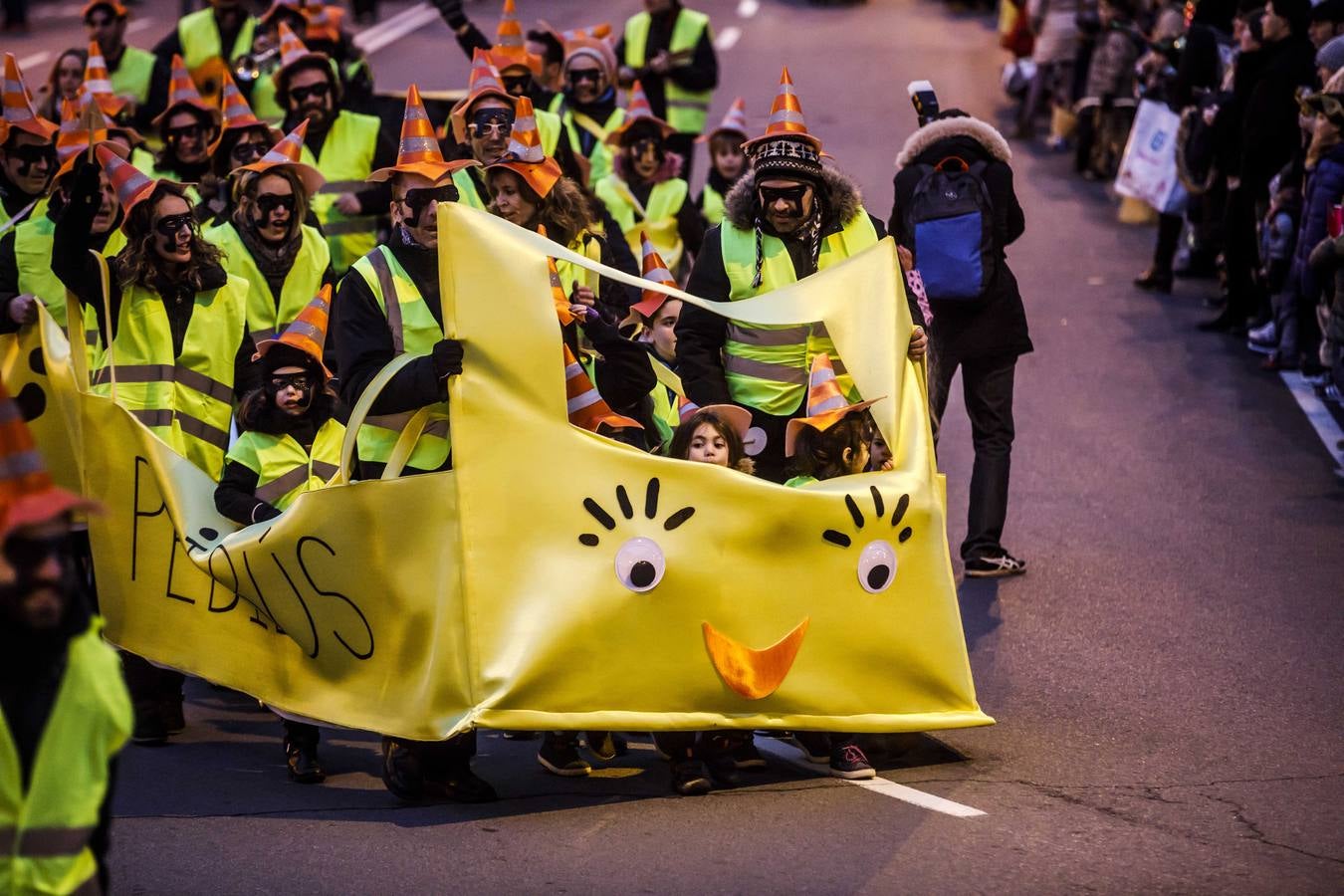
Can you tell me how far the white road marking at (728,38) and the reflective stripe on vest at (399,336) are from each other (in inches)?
843

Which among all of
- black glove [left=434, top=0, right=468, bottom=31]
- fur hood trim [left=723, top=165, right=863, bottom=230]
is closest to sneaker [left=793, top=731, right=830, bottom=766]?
fur hood trim [left=723, top=165, right=863, bottom=230]

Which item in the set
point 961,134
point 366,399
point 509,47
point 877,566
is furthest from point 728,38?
point 366,399

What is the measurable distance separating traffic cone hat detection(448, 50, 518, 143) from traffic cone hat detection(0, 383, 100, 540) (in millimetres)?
5076

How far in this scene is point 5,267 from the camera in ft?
29.2

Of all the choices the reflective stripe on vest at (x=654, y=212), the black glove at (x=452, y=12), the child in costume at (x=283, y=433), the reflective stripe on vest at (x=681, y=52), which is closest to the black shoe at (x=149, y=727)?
the child in costume at (x=283, y=433)

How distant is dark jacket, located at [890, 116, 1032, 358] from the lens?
31.5ft

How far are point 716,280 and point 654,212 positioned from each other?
4.67 metres

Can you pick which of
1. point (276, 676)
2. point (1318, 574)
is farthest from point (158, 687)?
point (1318, 574)

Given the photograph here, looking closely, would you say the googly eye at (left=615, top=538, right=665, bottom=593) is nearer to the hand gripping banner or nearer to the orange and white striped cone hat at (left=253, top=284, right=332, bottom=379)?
the hand gripping banner

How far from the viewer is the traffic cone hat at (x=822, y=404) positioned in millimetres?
7488

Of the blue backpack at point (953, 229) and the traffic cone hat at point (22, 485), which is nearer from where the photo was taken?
the traffic cone hat at point (22, 485)

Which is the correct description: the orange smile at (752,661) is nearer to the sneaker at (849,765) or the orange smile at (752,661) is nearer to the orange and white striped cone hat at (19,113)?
the sneaker at (849,765)

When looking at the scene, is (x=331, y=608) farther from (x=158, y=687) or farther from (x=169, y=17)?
(x=169, y=17)

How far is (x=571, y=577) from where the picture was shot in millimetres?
6730
